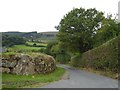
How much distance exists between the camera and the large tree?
4416 cm

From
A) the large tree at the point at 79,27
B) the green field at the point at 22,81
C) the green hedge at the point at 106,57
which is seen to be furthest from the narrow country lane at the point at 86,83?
the large tree at the point at 79,27

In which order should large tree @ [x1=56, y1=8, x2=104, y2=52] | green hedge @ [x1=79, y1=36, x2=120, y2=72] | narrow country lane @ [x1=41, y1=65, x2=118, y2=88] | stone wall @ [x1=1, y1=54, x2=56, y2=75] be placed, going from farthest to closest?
large tree @ [x1=56, y1=8, x2=104, y2=52] < green hedge @ [x1=79, y1=36, x2=120, y2=72] < stone wall @ [x1=1, y1=54, x2=56, y2=75] < narrow country lane @ [x1=41, y1=65, x2=118, y2=88]

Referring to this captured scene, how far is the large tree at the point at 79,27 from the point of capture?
44.2 meters

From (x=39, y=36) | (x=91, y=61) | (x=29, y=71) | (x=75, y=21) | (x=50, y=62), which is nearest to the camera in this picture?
(x=29, y=71)

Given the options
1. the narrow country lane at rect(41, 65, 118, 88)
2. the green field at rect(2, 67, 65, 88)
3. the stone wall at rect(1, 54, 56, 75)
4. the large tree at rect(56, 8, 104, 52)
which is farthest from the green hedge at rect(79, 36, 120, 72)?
the large tree at rect(56, 8, 104, 52)

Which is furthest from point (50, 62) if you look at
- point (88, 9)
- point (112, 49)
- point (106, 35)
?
point (88, 9)

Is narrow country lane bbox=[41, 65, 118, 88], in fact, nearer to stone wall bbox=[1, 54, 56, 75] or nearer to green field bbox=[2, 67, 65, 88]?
green field bbox=[2, 67, 65, 88]

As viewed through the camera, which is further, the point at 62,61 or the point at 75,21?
the point at 62,61

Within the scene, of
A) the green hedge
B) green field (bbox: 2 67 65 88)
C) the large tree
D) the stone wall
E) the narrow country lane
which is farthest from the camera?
the large tree

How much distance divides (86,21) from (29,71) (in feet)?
76.0

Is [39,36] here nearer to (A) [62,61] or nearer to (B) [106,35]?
(A) [62,61]

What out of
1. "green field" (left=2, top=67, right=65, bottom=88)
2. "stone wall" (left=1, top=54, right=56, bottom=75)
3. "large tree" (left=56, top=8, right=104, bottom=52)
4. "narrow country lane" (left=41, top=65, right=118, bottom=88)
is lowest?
"narrow country lane" (left=41, top=65, right=118, bottom=88)

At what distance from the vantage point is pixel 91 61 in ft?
112

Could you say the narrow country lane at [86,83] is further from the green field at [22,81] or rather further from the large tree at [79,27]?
the large tree at [79,27]
